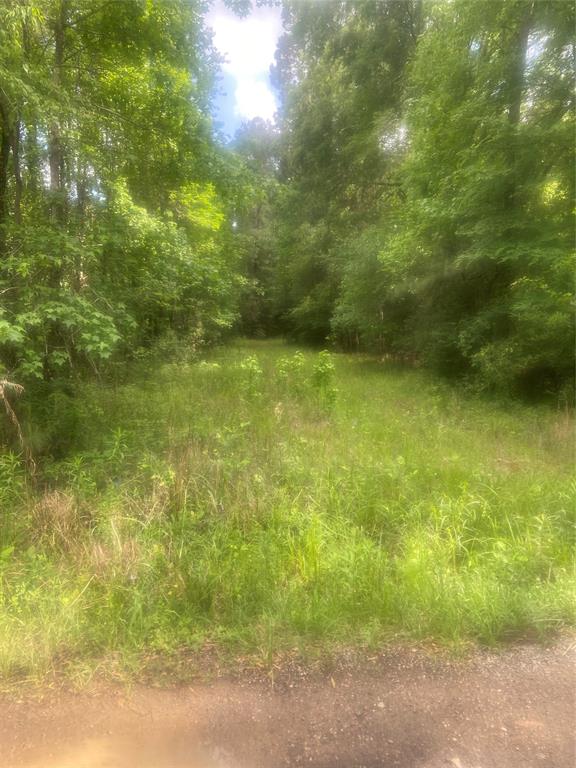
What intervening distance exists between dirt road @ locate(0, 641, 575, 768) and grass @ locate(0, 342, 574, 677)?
0.79ft

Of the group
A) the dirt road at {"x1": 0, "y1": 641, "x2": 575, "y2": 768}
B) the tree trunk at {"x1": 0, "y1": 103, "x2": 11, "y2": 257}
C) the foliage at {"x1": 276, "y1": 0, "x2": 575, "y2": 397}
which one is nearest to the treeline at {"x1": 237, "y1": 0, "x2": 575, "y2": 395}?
the foliage at {"x1": 276, "y1": 0, "x2": 575, "y2": 397}

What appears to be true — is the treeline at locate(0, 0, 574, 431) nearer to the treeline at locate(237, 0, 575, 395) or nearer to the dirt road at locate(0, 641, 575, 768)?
the treeline at locate(237, 0, 575, 395)

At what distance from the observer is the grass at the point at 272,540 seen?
294cm

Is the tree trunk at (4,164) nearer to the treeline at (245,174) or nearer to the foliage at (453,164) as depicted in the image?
the treeline at (245,174)

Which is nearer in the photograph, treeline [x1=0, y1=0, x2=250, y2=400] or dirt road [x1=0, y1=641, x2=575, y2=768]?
dirt road [x1=0, y1=641, x2=575, y2=768]

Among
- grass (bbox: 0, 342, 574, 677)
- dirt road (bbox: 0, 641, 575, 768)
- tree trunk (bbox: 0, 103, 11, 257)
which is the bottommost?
dirt road (bbox: 0, 641, 575, 768)

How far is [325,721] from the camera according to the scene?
2.38 meters

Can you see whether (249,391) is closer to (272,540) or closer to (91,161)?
(91,161)

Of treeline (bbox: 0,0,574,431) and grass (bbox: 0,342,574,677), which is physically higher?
treeline (bbox: 0,0,574,431)

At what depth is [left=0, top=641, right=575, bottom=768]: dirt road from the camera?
7.16 feet

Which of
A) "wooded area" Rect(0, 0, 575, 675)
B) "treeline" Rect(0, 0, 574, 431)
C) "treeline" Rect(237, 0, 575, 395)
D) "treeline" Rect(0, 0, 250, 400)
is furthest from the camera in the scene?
"treeline" Rect(237, 0, 575, 395)

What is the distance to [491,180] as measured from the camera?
8.62 meters

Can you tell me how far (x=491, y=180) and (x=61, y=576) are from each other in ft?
30.3

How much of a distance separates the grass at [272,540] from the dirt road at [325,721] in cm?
24
